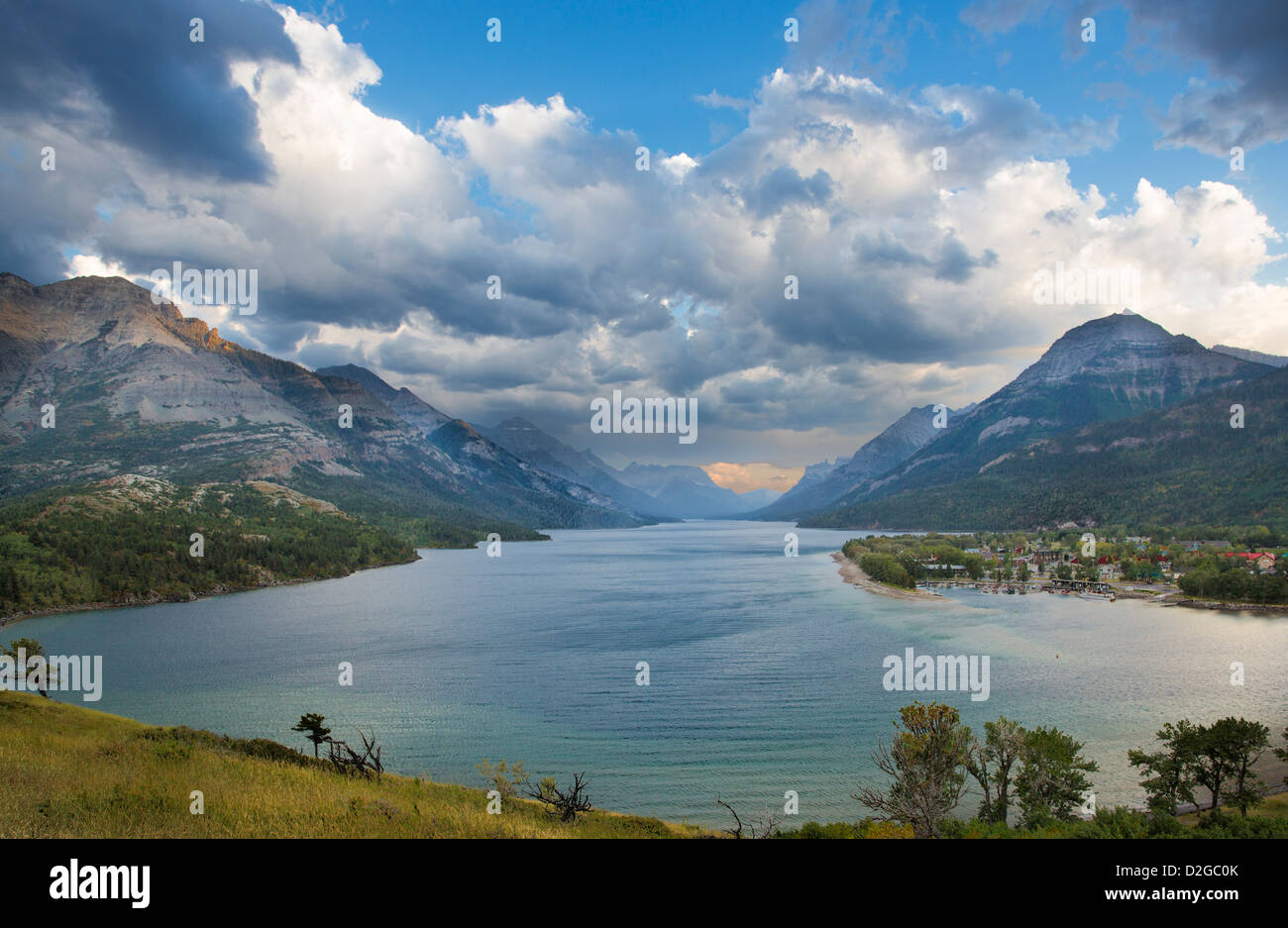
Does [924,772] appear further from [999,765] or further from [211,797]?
[211,797]

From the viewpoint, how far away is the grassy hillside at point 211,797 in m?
14.5

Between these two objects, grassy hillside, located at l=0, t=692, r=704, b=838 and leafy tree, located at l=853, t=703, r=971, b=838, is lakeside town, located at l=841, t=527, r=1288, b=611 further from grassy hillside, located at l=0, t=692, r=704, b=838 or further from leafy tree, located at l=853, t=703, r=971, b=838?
grassy hillside, located at l=0, t=692, r=704, b=838

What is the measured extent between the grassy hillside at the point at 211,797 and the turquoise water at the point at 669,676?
45.0 ft

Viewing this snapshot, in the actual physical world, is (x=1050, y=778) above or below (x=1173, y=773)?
below

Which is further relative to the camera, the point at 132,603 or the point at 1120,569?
the point at 1120,569

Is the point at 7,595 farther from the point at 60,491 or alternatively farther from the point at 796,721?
the point at 796,721

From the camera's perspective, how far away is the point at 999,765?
120 ft

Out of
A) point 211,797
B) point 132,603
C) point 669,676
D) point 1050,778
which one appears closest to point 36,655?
point 132,603

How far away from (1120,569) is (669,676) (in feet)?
481

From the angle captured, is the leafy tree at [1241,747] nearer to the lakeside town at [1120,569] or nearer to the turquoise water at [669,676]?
the turquoise water at [669,676]
